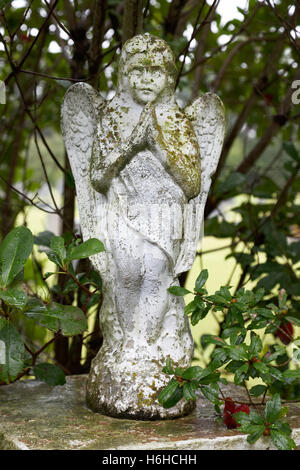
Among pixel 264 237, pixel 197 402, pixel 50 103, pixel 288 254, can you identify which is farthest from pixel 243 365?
pixel 50 103

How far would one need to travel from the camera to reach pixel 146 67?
1896mm

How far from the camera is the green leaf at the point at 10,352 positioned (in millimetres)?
1793

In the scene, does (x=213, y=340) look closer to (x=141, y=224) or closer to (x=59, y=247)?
(x=141, y=224)

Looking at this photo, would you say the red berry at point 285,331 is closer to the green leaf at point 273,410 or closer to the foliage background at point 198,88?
the foliage background at point 198,88

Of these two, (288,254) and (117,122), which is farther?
(288,254)

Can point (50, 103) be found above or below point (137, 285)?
above

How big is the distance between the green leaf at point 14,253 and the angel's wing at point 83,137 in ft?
0.72

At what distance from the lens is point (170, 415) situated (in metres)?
1.81

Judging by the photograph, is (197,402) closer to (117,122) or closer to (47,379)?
(47,379)

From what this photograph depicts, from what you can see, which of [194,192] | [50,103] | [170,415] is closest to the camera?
[170,415]

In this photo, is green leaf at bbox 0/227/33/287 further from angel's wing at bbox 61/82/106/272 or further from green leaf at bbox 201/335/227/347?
green leaf at bbox 201/335/227/347

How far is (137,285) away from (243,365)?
43 centimetres

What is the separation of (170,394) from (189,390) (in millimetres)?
52
